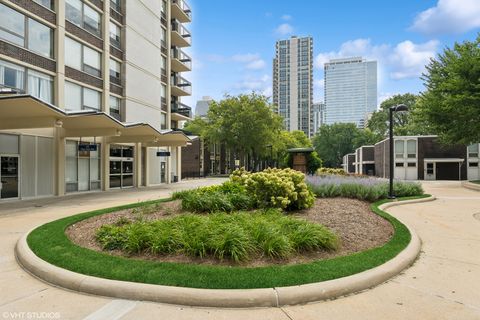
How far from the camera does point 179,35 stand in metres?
38.2

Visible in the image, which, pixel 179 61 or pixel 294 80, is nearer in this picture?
pixel 179 61

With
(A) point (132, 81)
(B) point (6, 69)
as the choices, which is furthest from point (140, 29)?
(B) point (6, 69)

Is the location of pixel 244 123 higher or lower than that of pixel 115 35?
lower

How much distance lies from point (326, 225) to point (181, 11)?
3625 cm

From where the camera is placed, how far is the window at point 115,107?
25484 millimetres

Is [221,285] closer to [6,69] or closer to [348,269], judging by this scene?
[348,269]

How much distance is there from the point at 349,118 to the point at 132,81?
5835 inches

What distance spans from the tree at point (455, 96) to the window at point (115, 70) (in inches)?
973

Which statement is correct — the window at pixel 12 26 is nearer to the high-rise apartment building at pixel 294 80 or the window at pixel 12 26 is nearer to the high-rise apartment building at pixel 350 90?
the high-rise apartment building at pixel 294 80

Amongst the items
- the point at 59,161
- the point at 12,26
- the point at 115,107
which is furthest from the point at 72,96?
the point at 12,26

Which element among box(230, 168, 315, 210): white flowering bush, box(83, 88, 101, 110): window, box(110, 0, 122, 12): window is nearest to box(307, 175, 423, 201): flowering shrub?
box(230, 168, 315, 210): white flowering bush

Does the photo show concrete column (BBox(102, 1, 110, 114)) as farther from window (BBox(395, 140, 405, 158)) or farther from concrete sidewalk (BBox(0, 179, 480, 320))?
window (BBox(395, 140, 405, 158))

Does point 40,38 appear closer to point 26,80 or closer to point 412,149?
point 26,80

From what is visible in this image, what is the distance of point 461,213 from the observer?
12266 millimetres
